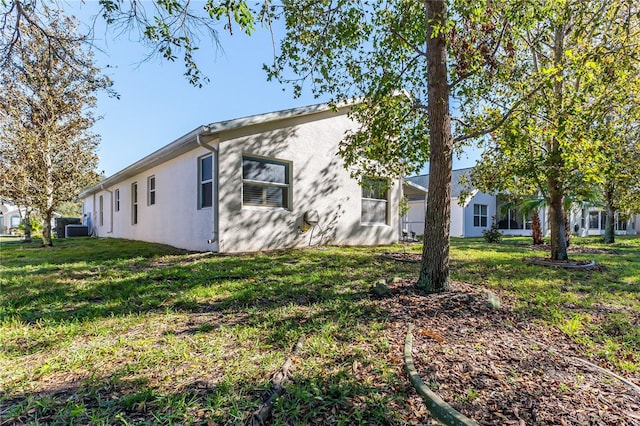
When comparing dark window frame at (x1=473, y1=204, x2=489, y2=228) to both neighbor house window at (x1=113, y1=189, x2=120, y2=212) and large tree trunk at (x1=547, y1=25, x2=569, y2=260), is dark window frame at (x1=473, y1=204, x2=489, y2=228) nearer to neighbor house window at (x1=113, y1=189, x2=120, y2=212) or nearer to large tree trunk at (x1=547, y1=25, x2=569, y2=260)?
large tree trunk at (x1=547, y1=25, x2=569, y2=260)

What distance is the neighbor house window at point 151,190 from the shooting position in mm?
11398

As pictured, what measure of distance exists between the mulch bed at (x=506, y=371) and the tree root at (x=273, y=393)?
0.96m

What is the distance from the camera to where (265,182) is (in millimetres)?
8805

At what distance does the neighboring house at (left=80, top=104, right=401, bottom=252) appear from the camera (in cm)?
802

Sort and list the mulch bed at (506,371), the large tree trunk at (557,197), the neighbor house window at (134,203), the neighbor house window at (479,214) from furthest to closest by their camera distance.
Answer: the neighbor house window at (479,214)
the neighbor house window at (134,203)
the large tree trunk at (557,197)
the mulch bed at (506,371)

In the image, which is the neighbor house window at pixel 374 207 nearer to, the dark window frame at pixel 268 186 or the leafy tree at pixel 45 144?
the dark window frame at pixel 268 186

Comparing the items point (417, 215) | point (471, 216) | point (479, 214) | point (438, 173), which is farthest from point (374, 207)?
point (479, 214)

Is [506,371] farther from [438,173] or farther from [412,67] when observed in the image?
[412,67]

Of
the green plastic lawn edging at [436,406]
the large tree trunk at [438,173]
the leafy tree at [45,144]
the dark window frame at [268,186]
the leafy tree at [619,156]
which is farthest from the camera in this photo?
the leafy tree at [45,144]

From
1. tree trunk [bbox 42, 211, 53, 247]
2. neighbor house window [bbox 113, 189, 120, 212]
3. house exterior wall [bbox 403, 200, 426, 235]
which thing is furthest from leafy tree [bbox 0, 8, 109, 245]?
house exterior wall [bbox 403, 200, 426, 235]

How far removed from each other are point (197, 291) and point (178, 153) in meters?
5.86

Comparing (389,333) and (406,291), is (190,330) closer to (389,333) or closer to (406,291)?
(389,333)

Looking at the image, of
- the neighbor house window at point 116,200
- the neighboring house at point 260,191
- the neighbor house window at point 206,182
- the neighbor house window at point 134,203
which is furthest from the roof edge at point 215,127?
the neighbor house window at point 116,200

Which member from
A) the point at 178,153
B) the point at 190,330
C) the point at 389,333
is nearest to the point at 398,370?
the point at 389,333
